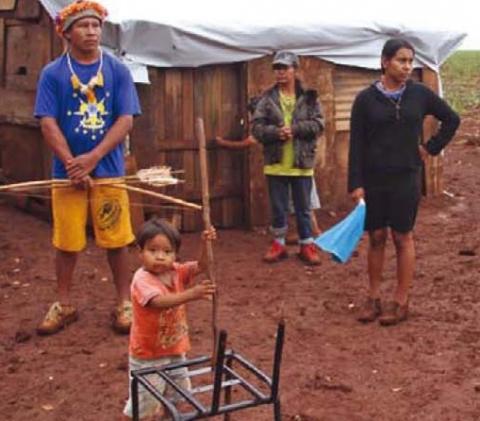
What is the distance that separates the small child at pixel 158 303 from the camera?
3.75m

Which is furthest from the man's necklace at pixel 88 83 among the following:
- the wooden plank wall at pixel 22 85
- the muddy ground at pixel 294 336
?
the wooden plank wall at pixel 22 85

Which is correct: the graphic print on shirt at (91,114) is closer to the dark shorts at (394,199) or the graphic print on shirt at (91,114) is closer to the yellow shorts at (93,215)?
the yellow shorts at (93,215)

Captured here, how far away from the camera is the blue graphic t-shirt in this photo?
538cm

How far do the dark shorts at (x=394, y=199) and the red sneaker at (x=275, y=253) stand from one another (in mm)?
1807

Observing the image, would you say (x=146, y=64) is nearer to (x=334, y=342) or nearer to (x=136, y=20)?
(x=136, y=20)

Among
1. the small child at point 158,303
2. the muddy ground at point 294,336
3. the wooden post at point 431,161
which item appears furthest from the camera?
the wooden post at point 431,161

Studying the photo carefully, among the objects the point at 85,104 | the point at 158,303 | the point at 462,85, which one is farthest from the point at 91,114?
the point at 462,85

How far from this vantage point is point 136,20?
768 centimetres

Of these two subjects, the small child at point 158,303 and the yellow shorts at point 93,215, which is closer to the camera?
the small child at point 158,303

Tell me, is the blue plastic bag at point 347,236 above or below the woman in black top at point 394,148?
below

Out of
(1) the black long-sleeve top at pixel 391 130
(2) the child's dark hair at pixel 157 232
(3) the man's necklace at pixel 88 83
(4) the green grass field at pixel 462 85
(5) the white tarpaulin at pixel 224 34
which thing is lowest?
(4) the green grass field at pixel 462 85

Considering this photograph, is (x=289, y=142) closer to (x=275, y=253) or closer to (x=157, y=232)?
(x=275, y=253)

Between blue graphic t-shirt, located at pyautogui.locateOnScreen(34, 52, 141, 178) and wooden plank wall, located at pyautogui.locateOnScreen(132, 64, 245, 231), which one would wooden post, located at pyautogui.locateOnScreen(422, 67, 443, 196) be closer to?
wooden plank wall, located at pyautogui.locateOnScreen(132, 64, 245, 231)

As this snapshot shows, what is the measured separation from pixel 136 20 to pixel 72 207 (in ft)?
8.65
